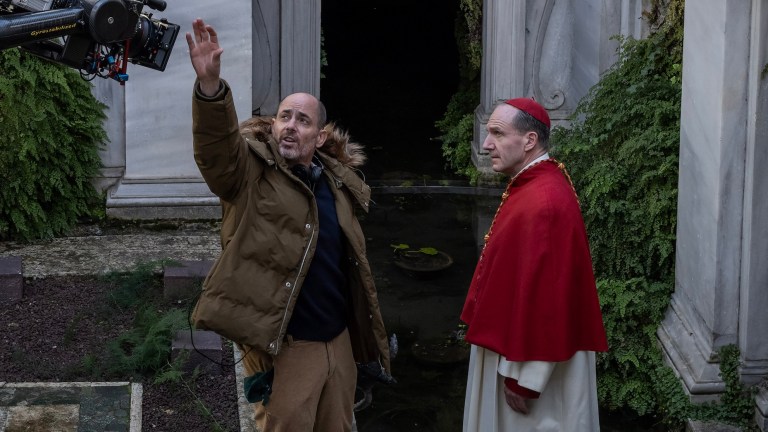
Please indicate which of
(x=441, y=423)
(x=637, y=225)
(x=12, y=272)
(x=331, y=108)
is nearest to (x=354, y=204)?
(x=441, y=423)

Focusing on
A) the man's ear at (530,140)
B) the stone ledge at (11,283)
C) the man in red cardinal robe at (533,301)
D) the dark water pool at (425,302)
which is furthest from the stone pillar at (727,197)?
the stone ledge at (11,283)

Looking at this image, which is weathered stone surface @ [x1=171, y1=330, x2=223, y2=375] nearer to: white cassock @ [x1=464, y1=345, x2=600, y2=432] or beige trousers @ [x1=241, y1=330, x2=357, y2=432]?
beige trousers @ [x1=241, y1=330, x2=357, y2=432]

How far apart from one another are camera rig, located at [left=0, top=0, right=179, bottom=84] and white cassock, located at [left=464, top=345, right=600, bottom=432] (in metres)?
1.87

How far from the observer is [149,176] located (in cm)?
1012

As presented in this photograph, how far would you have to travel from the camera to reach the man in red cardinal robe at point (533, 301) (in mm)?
4914

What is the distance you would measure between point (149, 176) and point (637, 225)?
4337mm

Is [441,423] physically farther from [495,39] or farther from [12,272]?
[495,39]

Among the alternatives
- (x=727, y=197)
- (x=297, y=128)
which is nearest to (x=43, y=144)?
(x=297, y=128)

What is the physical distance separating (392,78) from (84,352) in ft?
37.2

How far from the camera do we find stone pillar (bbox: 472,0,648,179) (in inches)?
471

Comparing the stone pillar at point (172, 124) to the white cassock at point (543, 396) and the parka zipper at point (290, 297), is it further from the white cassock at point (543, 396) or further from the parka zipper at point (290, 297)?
the white cassock at point (543, 396)

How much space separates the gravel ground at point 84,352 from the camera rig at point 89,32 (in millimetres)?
2151

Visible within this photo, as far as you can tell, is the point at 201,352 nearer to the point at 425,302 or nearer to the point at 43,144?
the point at 425,302

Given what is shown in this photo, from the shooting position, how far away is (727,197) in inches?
260
